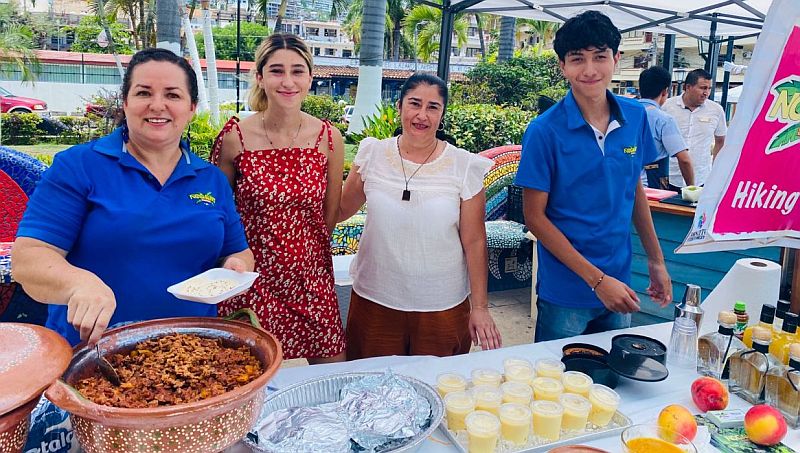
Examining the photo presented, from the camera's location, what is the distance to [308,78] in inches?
83.3

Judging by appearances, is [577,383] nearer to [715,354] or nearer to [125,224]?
[715,354]

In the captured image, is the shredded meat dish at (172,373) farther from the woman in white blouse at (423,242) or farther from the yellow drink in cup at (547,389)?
the woman in white blouse at (423,242)

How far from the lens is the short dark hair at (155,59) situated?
1.58 metres

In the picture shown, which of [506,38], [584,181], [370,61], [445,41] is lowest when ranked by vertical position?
[584,181]

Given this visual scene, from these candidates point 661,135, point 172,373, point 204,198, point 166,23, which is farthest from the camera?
point 166,23

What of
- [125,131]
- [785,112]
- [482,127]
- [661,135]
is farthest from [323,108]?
[785,112]

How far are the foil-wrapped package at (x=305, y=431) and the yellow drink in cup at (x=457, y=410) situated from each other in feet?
0.87

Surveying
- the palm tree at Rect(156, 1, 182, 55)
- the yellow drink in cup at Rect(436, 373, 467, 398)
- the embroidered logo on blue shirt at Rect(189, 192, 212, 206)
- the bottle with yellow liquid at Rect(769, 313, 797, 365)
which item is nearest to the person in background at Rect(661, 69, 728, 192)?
the bottle with yellow liquid at Rect(769, 313, 797, 365)

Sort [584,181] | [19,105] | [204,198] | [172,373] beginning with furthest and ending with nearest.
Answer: [19,105]
[584,181]
[204,198]
[172,373]

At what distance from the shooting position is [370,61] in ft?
31.7

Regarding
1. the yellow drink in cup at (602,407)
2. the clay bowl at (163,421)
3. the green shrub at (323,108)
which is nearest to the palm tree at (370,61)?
the green shrub at (323,108)

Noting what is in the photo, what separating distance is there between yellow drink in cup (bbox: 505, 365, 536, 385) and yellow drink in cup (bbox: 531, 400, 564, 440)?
183 mm

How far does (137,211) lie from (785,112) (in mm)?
1883

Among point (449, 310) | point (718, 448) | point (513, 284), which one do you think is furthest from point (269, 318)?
point (513, 284)
